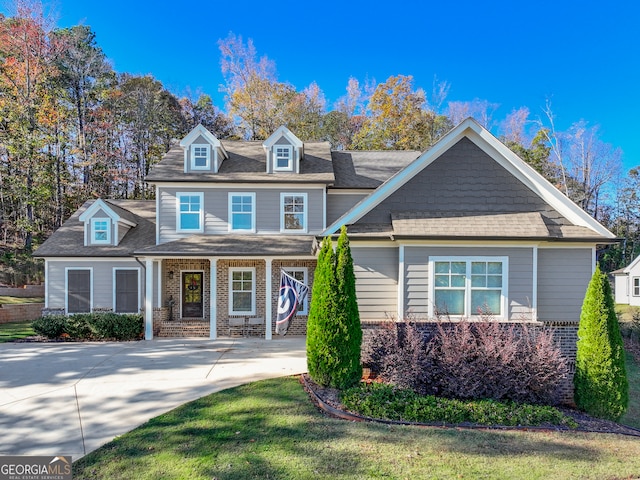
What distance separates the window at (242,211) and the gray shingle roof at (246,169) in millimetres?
631

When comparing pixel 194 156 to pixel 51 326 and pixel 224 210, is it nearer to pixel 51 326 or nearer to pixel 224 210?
pixel 224 210

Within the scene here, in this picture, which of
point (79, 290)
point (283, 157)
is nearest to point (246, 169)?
point (283, 157)

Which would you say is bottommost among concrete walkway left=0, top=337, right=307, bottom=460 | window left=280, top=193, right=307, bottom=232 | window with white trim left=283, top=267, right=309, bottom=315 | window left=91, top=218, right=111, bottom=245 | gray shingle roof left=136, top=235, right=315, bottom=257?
concrete walkway left=0, top=337, right=307, bottom=460

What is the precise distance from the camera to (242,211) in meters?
14.2

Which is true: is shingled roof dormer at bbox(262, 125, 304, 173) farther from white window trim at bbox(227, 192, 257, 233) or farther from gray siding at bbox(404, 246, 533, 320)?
gray siding at bbox(404, 246, 533, 320)

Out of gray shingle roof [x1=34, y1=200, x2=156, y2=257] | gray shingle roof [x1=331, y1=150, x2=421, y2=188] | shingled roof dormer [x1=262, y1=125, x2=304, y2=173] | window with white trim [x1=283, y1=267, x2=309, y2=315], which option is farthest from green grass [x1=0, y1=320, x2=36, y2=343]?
gray shingle roof [x1=331, y1=150, x2=421, y2=188]

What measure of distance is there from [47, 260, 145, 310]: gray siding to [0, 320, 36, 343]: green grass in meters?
1.25

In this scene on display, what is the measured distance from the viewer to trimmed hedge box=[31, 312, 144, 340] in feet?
41.1

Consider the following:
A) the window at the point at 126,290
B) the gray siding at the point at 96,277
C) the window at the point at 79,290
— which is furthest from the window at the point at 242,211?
the window at the point at 79,290

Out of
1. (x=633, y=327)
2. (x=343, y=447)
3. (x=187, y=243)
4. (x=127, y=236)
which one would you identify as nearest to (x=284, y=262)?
A: (x=187, y=243)

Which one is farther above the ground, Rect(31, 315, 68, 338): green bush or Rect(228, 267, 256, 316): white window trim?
Rect(228, 267, 256, 316): white window trim

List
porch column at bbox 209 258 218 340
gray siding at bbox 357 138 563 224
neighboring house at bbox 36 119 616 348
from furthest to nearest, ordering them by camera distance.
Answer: porch column at bbox 209 258 218 340 → gray siding at bbox 357 138 563 224 → neighboring house at bbox 36 119 616 348

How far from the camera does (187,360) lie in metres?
9.56

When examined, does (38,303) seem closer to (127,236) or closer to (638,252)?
(127,236)
